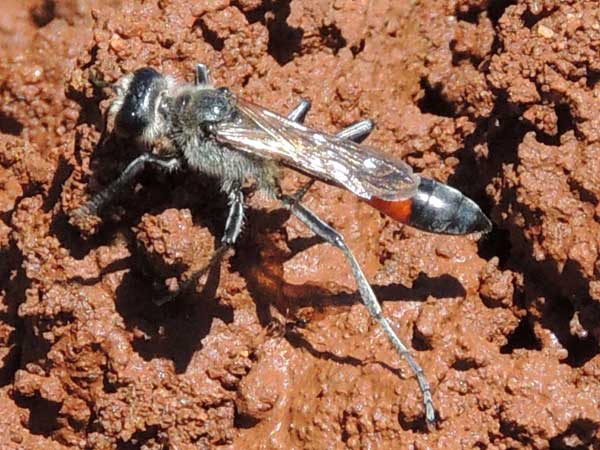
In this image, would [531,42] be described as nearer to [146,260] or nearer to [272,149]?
[272,149]

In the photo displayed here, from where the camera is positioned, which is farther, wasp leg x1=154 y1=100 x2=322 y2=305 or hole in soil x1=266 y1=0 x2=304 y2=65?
hole in soil x1=266 y1=0 x2=304 y2=65

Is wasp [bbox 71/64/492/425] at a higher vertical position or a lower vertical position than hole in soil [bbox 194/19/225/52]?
lower

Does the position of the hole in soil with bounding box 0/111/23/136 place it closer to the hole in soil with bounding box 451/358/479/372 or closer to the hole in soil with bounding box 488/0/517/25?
the hole in soil with bounding box 488/0/517/25

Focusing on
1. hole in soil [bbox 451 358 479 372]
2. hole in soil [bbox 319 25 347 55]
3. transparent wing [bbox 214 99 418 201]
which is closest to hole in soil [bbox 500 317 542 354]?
hole in soil [bbox 451 358 479 372]

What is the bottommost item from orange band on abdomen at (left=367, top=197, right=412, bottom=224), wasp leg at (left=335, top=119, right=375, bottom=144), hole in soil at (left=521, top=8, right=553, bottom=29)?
orange band on abdomen at (left=367, top=197, right=412, bottom=224)

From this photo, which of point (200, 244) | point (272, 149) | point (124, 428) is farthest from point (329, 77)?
point (124, 428)

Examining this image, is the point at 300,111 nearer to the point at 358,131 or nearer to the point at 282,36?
the point at 358,131
